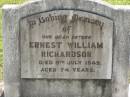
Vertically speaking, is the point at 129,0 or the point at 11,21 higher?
the point at 129,0

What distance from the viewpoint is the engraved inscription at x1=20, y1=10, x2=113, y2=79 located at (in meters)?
5.71

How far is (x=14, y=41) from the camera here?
5770 mm

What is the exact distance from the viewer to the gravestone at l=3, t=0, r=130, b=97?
224 inches

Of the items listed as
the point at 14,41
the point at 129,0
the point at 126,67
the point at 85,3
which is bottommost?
the point at 126,67

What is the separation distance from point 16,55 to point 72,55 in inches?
29.9

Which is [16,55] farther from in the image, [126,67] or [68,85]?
[126,67]

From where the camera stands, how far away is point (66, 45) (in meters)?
5.77

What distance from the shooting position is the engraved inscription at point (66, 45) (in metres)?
5.71

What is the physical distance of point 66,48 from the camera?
5785 millimetres

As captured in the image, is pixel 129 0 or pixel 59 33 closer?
pixel 59 33

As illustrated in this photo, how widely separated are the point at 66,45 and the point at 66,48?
1.7 inches

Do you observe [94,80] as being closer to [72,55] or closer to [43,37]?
[72,55]

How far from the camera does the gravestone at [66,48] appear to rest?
18.6 feet

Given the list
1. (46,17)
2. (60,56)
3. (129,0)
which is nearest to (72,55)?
(60,56)
